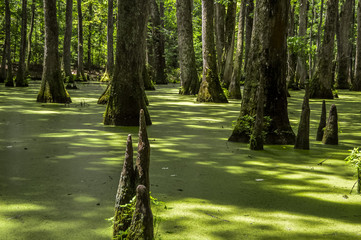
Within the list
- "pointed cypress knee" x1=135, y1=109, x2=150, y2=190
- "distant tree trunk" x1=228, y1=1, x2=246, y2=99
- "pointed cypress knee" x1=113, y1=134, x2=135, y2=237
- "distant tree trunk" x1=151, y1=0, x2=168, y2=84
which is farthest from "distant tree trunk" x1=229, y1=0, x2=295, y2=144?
"distant tree trunk" x1=151, y1=0, x2=168, y2=84

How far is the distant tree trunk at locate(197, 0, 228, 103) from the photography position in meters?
13.4

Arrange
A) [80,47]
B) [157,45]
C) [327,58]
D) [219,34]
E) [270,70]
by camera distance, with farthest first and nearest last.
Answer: [157,45]
[80,47]
[219,34]
[327,58]
[270,70]

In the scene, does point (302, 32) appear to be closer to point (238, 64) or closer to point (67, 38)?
point (238, 64)

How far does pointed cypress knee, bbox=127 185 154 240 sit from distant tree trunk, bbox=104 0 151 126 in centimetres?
578

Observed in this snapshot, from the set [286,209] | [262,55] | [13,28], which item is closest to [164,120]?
[262,55]

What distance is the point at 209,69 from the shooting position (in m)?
13.5

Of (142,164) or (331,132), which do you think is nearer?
(142,164)

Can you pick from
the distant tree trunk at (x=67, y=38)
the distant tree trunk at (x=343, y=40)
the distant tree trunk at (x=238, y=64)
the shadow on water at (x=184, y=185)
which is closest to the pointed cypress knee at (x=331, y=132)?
the shadow on water at (x=184, y=185)

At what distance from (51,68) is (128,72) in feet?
15.2

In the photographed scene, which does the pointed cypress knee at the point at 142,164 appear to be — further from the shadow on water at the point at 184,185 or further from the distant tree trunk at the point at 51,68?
the distant tree trunk at the point at 51,68

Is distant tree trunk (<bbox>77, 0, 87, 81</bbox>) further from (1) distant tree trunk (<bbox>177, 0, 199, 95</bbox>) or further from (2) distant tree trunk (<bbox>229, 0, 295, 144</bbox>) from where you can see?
(2) distant tree trunk (<bbox>229, 0, 295, 144</bbox>)

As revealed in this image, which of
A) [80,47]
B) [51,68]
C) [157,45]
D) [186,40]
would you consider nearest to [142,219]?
[51,68]

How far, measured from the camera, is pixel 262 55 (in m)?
6.40

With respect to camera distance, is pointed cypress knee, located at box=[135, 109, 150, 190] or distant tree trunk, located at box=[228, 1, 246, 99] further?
distant tree trunk, located at box=[228, 1, 246, 99]
